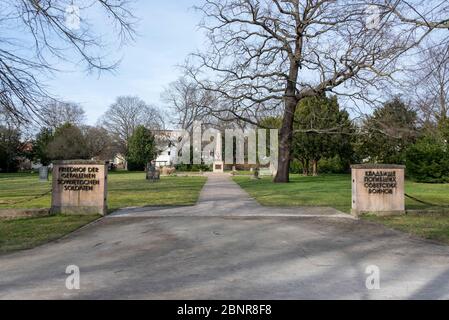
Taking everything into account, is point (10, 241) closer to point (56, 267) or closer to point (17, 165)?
point (56, 267)

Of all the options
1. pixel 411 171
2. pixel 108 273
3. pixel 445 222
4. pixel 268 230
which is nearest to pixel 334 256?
pixel 268 230

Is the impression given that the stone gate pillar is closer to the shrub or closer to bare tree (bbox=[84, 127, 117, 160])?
the shrub

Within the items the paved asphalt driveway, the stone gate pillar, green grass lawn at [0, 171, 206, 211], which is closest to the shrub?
green grass lawn at [0, 171, 206, 211]

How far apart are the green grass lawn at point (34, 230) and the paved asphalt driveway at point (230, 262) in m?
0.49

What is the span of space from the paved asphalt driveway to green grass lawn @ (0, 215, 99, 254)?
49 centimetres

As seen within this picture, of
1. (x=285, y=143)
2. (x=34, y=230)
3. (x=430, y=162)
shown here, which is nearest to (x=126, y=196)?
(x=34, y=230)

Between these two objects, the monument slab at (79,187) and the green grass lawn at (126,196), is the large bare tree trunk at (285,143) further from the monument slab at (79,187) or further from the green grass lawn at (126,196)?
the monument slab at (79,187)

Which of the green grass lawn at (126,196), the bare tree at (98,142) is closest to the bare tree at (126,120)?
the bare tree at (98,142)

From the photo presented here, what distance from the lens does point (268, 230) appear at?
36.3 ft

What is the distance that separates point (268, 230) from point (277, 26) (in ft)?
79.7

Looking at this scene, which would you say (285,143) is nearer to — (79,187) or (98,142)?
(79,187)

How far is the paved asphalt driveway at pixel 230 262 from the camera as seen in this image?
571 centimetres

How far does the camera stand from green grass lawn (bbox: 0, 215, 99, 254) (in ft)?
30.9

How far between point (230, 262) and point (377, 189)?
856 cm
